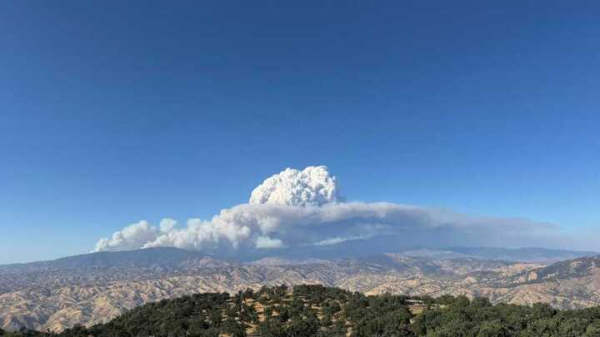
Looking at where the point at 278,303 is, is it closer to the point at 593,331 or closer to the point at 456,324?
the point at 456,324

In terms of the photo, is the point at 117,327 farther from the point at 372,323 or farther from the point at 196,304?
the point at 372,323

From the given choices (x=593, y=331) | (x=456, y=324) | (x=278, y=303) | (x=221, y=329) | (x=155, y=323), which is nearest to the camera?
(x=593, y=331)

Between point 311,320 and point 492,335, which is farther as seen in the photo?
point 311,320

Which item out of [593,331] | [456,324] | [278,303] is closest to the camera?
[593,331]

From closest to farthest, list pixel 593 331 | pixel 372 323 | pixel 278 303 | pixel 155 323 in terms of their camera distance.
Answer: pixel 593 331 → pixel 372 323 → pixel 155 323 → pixel 278 303

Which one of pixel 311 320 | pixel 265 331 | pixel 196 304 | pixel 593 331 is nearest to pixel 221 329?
pixel 265 331

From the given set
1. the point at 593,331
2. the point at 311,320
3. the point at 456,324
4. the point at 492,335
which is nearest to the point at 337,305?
the point at 311,320
